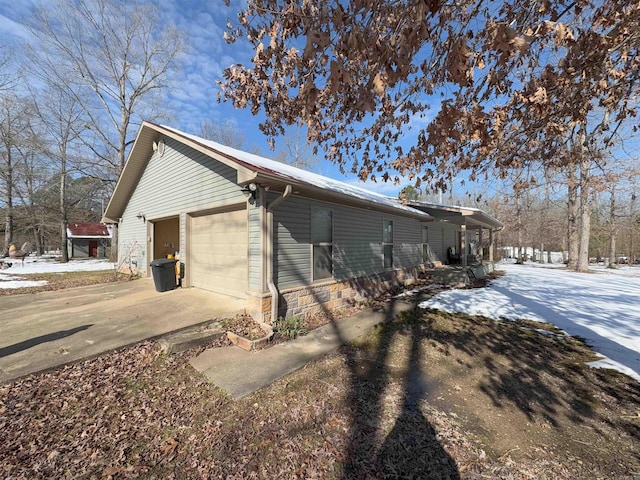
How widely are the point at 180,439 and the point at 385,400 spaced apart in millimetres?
2187

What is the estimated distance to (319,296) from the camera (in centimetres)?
645

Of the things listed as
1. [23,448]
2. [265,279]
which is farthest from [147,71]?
[23,448]

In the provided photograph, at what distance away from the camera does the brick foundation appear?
5.17 meters

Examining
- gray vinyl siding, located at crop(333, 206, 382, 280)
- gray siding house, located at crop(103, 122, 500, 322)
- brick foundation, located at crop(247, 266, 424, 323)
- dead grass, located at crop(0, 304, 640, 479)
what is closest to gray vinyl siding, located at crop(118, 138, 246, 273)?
gray siding house, located at crop(103, 122, 500, 322)

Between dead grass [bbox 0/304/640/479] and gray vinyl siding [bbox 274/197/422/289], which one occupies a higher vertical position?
gray vinyl siding [bbox 274/197/422/289]

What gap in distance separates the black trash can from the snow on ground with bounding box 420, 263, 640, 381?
23.4 ft

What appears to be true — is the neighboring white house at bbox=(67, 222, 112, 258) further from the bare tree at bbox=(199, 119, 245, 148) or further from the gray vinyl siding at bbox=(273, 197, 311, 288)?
the gray vinyl siding at bbox=(273, 197, 311, 288)

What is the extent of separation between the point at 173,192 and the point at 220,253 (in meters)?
3.12

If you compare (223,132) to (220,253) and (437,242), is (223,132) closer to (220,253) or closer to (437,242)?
(437,242)

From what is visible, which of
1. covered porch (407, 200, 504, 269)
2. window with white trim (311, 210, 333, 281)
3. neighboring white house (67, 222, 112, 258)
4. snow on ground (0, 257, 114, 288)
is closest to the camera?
window with white trim (311, 210, 333, 281)

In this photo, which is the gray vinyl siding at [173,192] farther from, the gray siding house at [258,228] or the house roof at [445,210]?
the house roof at [445,210]

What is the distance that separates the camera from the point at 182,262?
26.1 feet

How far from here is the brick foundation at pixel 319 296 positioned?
517cm

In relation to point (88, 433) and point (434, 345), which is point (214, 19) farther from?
point (434, 345)
